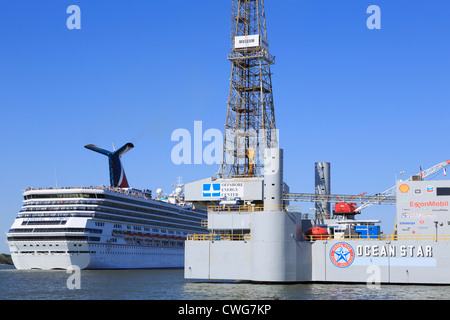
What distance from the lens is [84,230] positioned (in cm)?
10544

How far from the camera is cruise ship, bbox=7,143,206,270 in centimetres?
10500

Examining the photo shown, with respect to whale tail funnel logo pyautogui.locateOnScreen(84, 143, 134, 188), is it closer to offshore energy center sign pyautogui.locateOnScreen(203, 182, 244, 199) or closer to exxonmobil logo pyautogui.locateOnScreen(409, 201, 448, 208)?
offshore energy center sign pyautogui.locateOnScreen(203, 182, 244, 199)

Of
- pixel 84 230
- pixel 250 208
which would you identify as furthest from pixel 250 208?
pixel 84 230

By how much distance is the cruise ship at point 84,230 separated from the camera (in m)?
105

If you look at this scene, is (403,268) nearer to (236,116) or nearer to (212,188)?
(212,188)

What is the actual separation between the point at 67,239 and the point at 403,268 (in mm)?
68209

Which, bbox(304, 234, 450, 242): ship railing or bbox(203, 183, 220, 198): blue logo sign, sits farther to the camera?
bbox(203, 183, 220, 198): blue logo sign

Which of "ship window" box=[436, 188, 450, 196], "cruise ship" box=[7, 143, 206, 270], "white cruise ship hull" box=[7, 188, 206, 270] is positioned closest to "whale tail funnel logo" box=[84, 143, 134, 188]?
"cruise ship" box=[7, 143, 206, 270]

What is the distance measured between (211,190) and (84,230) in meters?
48.8

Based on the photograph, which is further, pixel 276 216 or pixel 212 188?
pixel 212 188

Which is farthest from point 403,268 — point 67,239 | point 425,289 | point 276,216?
point 67,239

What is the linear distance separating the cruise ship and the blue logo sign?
48.2 meters

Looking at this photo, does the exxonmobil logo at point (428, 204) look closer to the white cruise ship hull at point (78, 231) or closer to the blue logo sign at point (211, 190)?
the blue logo sign at point (211, 190)
